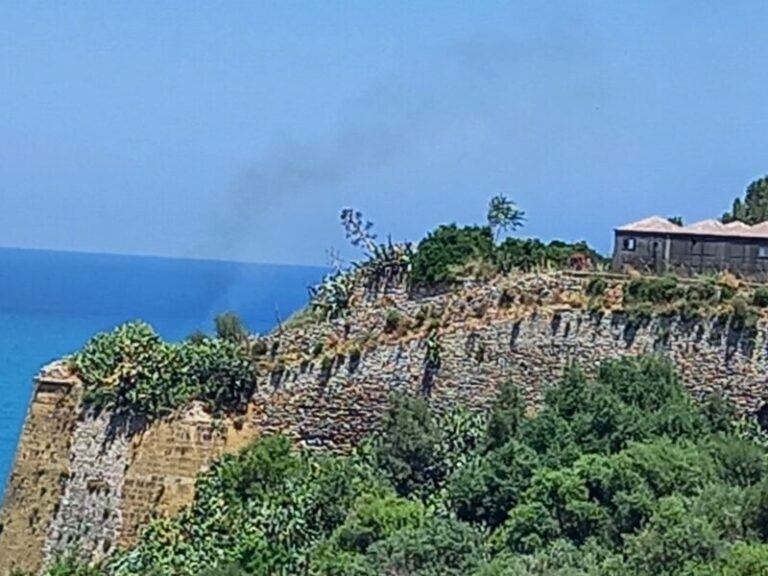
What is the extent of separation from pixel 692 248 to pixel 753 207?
8.31 metres

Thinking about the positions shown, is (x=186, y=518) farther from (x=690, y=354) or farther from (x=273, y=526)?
(x=690, y=354)

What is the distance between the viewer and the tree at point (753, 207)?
33156mm

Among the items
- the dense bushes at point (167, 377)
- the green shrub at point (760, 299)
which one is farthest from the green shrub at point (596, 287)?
the dense bushes at point (167, 377)

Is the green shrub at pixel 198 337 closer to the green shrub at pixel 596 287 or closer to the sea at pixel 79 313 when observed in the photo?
the green shrub at pixel 596 287

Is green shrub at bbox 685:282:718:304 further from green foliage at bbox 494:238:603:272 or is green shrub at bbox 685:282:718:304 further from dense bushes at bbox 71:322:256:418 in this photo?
dense bushes at bbox 71:322:256:418

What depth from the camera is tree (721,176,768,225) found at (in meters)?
33.2

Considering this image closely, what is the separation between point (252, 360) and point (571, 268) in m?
5.20

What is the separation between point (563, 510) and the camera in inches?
842

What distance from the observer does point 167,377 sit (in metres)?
26.8

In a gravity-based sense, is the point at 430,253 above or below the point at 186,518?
above

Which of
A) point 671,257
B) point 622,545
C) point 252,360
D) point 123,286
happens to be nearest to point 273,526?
point 252,360

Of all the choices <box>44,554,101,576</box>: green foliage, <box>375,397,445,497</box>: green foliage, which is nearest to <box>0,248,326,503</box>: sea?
<box>44,554,101,576</box>: green foliage

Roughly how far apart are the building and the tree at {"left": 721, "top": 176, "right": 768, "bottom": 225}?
5.20 m

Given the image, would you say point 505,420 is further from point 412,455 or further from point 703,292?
point 703,292
